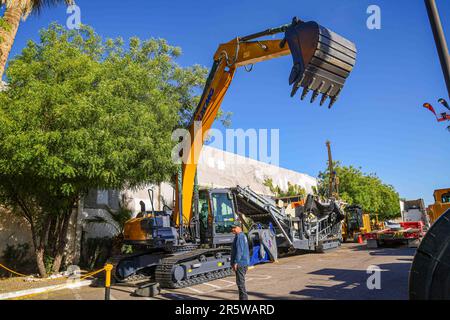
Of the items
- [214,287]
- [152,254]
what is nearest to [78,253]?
[152,254]

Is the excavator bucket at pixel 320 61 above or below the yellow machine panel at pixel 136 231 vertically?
above

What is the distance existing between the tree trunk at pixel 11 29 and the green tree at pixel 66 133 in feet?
1.55

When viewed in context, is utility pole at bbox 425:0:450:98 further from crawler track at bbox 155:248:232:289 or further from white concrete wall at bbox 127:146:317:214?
white concrete wall at bbox 127:146:317:214

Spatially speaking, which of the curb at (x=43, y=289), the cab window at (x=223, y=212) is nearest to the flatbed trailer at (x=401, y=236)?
the cab window at (x=223, y=212)

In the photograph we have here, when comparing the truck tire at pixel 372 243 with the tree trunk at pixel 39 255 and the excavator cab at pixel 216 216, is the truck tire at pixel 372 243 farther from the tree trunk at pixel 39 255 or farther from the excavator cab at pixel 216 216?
the tree trunk at pixel 39 255

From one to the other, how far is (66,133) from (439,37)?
30.4 ft

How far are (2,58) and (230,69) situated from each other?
755cm

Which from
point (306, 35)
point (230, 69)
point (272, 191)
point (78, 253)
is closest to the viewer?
point (306, 35)

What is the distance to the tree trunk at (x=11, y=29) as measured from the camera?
36.1ft

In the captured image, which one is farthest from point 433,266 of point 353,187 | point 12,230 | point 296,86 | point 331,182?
point 353,187

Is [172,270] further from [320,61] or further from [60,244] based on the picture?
[320,61]

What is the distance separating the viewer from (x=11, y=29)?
36.5 ft

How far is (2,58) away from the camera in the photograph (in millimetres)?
10953
